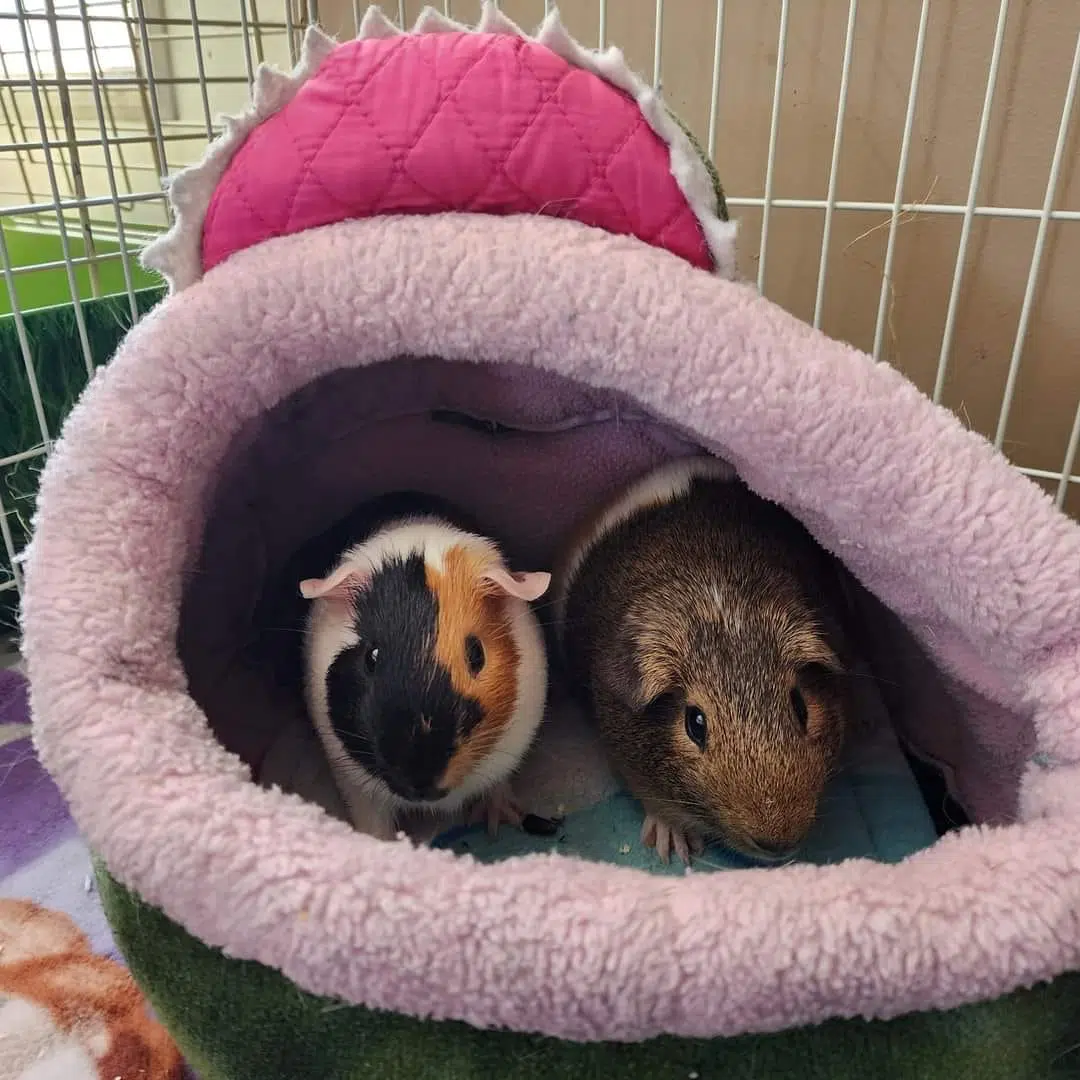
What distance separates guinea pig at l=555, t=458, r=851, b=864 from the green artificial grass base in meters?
0.29

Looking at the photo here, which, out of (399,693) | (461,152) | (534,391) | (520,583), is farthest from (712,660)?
(461,152)

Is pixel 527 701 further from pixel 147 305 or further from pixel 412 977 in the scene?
pixel 147 305

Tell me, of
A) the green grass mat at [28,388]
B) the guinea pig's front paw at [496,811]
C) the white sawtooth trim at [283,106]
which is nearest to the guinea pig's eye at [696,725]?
the guinea pig's front paw at [496,811]

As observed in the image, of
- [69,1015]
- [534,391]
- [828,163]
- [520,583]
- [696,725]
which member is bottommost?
[69,1015]

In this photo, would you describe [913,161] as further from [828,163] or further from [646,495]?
[646,495]

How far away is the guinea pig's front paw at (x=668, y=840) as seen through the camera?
111cm

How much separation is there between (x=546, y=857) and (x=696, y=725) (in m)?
0.38

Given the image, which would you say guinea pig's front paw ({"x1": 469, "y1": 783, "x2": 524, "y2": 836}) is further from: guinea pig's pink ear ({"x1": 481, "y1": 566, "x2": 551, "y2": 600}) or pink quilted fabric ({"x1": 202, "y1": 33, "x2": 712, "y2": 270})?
pink quilted fabric ({"x1": 202, "y1": 33, "x2": 712, "y2": 270})

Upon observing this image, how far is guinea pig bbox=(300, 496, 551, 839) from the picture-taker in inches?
38.9

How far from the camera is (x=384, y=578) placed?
3.64 feet

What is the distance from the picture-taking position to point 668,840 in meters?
1.13

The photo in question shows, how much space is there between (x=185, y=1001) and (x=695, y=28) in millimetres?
1642

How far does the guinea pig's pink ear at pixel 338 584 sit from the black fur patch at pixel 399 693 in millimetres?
17

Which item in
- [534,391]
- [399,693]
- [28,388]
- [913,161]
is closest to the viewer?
[399,693]
